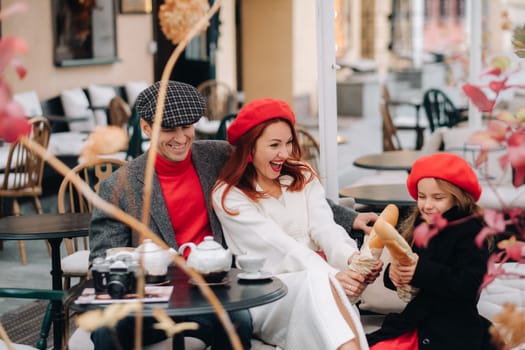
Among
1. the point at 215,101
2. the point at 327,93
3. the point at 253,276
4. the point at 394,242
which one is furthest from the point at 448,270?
the point at 215,101

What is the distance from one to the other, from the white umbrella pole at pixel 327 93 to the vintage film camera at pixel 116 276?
1.56m

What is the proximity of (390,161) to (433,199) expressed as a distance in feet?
8.96

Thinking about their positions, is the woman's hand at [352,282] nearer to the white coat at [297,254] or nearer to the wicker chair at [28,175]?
the white coat at [297,254]

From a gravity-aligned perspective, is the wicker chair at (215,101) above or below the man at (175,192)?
above

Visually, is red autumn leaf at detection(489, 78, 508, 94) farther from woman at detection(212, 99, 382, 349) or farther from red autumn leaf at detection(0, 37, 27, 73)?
woman at detection(212, 99, 382, 349)

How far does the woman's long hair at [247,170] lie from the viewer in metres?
2.89

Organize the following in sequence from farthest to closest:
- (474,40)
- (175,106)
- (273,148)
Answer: (474,40)
(273,148)
(175,106)

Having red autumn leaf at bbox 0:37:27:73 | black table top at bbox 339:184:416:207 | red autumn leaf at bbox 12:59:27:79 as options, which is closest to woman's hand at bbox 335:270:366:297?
black table top at bbox 339:184:416:207

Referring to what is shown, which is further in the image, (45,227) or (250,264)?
(45,227)

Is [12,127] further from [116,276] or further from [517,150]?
[116,276]

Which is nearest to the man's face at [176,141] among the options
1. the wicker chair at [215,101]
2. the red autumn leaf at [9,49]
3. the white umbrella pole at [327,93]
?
the white umbrella pole at [327,93]

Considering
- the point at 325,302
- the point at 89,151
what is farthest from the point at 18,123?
the point at 325,302

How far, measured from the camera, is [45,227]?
3404 millimetres

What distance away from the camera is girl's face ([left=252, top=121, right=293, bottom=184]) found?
2.88 meters
